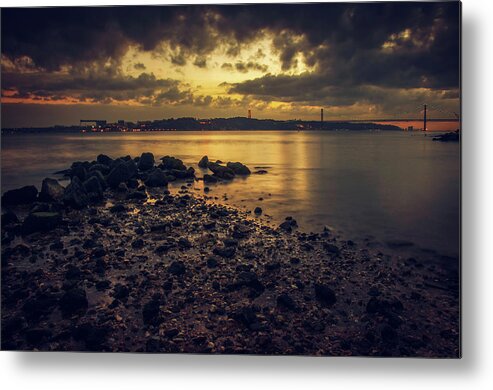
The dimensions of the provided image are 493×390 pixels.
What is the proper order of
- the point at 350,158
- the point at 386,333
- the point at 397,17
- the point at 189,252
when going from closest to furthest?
1. the point at 386,333
2. the point at 397,17
3. the point at 189,252
4. the point at 350,158

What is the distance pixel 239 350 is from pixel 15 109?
2.43 m

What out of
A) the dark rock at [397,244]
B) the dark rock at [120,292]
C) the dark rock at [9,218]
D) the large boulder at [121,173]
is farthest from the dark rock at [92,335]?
the dark rock at [397,244]

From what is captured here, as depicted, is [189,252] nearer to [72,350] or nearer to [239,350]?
[239,350]

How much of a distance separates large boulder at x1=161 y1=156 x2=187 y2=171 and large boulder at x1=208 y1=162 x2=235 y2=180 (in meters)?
0.25

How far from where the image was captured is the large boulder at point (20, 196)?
298 centimetres

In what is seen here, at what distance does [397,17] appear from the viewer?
2.80 metres

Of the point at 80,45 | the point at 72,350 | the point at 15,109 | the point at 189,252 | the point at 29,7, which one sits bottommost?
the point at 72,350

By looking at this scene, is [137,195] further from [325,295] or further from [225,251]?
[325,295]

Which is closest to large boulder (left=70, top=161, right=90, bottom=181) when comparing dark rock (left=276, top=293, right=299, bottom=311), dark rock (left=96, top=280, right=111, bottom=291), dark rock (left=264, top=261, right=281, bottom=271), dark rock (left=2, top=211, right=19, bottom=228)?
dark rock (left=2, top=211, right=19, bottom=228)

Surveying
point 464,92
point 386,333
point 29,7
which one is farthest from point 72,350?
point 464,92

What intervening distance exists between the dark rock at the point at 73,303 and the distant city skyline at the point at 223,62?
4.51 feet

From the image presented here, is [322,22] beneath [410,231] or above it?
above

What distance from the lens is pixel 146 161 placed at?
3379 mm

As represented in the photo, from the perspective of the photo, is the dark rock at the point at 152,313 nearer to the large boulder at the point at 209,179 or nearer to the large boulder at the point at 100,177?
the large boulder at the point at 209,179
